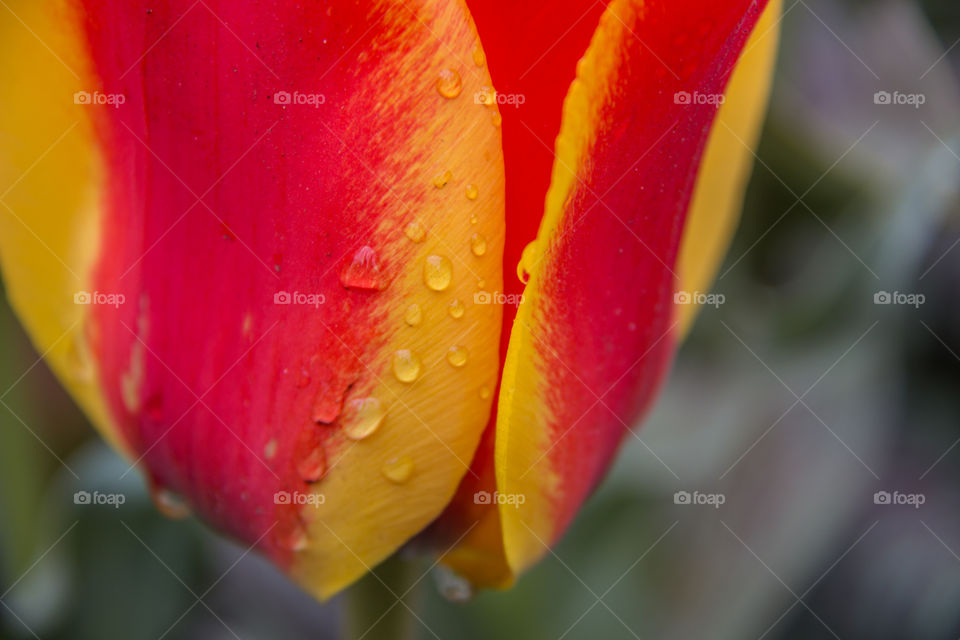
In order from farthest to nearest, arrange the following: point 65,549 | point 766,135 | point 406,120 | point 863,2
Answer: point 863,2 < point 766,135 < point 65,549 < point 406,120

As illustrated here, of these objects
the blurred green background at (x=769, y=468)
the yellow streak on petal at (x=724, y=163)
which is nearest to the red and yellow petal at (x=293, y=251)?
the yellow streak on petal at (x=724, y=163)

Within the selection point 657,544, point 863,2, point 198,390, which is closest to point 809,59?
point 863,2

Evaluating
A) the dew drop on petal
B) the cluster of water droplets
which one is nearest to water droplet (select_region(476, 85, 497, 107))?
the cluster of water droplets

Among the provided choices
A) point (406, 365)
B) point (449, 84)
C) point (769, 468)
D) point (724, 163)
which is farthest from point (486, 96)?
point (769, 468)

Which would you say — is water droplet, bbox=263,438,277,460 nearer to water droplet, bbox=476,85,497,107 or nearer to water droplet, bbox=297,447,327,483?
water droplet, bbox=297,447,327,483

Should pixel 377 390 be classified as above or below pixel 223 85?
below

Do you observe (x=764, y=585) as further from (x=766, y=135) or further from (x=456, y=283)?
(x=456, y=283)

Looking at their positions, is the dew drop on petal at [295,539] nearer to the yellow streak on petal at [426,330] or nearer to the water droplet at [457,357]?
the yellow streak on petal at [426,330]

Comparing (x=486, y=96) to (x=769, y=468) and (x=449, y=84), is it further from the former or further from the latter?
(x=769, y=468)
